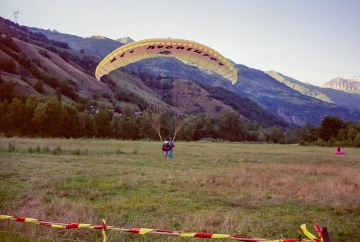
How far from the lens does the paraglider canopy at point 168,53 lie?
63.8 ft

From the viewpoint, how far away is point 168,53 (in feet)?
69.6

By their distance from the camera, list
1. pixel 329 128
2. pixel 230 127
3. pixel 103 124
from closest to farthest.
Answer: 1. pixel 103 124
2. pixel 329 128
3. pixel 230 127

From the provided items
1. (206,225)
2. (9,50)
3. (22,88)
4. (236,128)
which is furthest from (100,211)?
(9,50)

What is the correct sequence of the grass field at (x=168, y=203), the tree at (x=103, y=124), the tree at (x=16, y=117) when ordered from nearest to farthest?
the grass field at (x=168, y=203) < the tree at (x=16, y=117) < the tree at (x=103, y=124)

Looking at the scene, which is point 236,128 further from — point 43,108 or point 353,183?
point 353,183

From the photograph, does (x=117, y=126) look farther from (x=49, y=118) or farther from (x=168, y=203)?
(x=168, y=203)

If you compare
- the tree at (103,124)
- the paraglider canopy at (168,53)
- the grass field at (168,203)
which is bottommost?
the grass field at (168,203)

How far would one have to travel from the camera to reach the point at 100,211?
1079cm

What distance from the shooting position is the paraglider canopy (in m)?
19.4

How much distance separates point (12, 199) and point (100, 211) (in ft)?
12.3

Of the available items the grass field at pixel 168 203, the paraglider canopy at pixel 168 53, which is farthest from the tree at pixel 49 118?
the paraglider canopy at pixel 168 53

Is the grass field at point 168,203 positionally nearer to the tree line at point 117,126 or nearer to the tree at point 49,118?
the tree line at point 117,126

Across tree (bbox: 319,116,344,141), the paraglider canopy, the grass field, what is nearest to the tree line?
tree (bbox: 319,116,344,141)

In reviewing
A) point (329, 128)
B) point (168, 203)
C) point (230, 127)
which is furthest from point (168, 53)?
point (230, 127)
